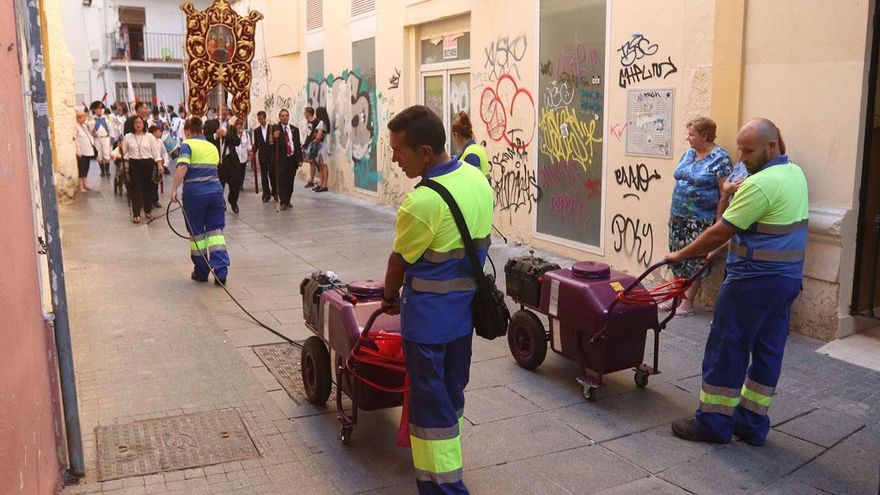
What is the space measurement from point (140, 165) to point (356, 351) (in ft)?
33.3

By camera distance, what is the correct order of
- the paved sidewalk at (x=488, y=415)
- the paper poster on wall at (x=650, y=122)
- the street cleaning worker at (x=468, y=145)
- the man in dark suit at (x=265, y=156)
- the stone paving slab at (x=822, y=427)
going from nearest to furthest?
the paved sidewalk at (x=488, y=415), the stone paving slab at (x=822, y=427), the street cleaning worker at (x=468, y=145), the paper poster on wall at (x=650, y=122), the man in dark suit at (x=265, y=156)

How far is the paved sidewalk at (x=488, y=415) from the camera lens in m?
4.30

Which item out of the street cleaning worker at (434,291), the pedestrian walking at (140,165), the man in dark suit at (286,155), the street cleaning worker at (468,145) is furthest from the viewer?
the man in dark suit at (286,155)

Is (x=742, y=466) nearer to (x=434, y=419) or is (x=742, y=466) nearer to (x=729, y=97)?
(x=434, y=419)

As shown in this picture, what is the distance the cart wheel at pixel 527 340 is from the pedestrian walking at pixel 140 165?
8989 mm

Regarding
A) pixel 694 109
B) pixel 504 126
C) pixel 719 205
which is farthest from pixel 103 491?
pixel 504 126

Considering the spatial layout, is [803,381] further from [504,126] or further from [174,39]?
[174,39]

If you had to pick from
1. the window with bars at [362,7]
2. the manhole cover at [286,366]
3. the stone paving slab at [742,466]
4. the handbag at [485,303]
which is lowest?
the stone paving slab at [742,466]

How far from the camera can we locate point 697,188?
7172 millimetres

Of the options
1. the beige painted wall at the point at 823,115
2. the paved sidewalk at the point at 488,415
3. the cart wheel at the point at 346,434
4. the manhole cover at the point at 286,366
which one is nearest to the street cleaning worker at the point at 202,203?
the paved sidewalk at the point at 488,415

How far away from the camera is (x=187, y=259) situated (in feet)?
33.5

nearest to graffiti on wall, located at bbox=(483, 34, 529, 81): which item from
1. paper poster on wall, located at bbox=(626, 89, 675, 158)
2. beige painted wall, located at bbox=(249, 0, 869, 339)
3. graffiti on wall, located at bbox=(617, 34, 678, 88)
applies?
beige painted wall, located at bbox=(249, 0, 869, 339)

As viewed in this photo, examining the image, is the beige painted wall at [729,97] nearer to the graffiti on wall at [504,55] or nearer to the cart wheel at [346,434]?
the graffiti on wall at [504,55]

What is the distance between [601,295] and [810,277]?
8.13ft
